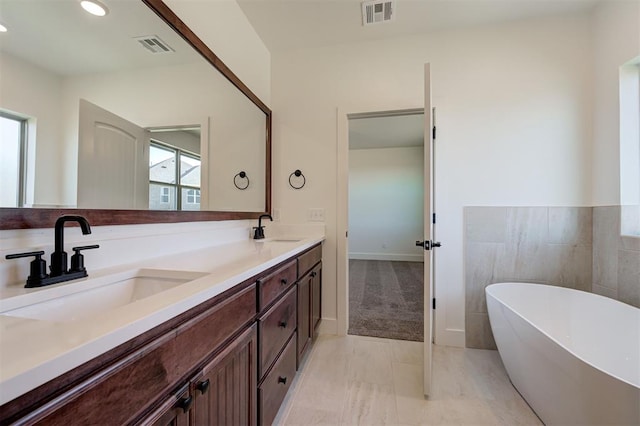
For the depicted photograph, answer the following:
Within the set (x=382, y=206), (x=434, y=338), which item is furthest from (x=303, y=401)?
(x=382, y=206)

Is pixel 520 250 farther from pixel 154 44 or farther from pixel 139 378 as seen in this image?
pixel 154 44

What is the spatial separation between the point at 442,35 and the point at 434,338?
2.52m

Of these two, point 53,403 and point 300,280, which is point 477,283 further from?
point 53,403

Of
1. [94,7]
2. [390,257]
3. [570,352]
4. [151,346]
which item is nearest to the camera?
[151,346]

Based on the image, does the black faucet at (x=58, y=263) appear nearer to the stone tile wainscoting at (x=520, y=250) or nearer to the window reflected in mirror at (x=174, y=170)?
the window reflected in mirror at (x=174, y=170)

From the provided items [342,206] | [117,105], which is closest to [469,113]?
[342,206]

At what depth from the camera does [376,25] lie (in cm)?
209

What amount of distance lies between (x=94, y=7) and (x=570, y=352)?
232cm

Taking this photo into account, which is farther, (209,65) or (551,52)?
(551,52)

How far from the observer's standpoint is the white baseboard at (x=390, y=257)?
541 centimetres

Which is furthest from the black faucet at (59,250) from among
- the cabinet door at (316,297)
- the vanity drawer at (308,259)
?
the cabinet door at (316,297)

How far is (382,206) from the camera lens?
5.57m

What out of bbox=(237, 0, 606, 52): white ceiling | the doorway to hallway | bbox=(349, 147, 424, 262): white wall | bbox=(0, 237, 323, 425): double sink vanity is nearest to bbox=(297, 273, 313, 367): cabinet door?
bbox=(0, 237, 323, 425): double sink vanity

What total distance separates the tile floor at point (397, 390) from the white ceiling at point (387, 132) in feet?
9.44
